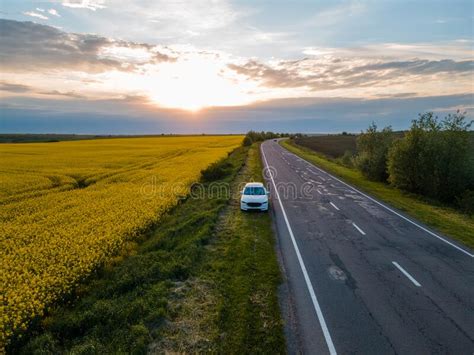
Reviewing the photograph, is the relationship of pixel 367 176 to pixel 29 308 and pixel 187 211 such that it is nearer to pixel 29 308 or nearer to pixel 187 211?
pixel 187 211

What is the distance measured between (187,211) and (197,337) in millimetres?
12231

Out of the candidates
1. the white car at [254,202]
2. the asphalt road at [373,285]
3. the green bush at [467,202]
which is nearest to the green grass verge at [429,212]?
the green bush at [467,202]

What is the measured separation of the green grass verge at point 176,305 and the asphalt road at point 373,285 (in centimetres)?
82

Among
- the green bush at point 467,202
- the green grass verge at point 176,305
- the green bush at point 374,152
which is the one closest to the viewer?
the green grass verge at point 176,305

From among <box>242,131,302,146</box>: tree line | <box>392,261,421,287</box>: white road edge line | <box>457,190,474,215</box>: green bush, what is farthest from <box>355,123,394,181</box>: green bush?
<box>242,131,302,146</box>: tree line

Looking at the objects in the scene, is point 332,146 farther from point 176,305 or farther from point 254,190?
point 176,305

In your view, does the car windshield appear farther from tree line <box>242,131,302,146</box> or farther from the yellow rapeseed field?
tree line <box>242,131,302,146</box>

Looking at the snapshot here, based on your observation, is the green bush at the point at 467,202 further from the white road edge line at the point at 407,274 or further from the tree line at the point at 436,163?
the white road edge line at the point at 407,274

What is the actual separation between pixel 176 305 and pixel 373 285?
6.07 metres

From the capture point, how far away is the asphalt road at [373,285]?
7.45 metres

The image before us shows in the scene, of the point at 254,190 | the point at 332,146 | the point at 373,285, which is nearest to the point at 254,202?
the point at 254,190

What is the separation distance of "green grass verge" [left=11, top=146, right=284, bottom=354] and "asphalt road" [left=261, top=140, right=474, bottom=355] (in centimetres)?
82

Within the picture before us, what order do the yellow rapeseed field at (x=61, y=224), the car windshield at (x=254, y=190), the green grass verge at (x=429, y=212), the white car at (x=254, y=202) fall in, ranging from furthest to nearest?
the car windshield at (x=254, y=190) < the white car at (x=254, y=202) < the green grass verge at (x=429, y=212) < the yellow rapeseed field at (x=61, y=224)

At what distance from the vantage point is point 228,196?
74.5ft
